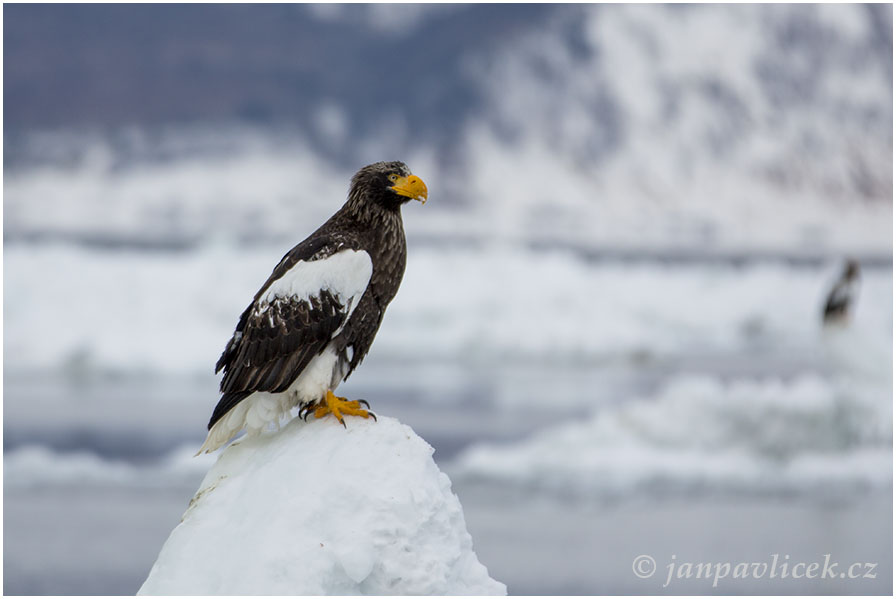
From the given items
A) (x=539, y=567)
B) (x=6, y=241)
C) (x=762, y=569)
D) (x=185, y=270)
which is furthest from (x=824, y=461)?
(x=6, y=241)

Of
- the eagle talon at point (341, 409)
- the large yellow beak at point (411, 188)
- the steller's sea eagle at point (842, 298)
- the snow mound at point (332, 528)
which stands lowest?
the snow mound at point (332, 528)

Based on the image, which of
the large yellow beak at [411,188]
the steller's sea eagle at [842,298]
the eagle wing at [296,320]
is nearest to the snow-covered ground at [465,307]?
the steller's sea eagle at [842,298]

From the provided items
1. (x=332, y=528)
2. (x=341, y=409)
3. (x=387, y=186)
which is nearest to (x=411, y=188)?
(x=387, y=186)

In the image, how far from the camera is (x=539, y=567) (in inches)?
321

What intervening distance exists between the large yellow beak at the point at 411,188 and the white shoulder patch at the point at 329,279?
1.01ft

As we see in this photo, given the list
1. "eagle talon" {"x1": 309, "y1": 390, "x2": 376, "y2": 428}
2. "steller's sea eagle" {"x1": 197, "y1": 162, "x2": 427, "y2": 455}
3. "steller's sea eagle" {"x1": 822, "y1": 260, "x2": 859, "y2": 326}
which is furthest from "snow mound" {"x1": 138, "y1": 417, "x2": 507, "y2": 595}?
"steller's sea eagle" {"x1": 822, "y1": 260, "x2": 859, "y2": 326}

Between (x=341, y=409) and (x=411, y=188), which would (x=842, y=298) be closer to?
(x=411, y=188)

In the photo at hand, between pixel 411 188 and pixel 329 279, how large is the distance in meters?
0.53

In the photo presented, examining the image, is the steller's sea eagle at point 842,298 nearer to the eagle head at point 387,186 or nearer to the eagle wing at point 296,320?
the eagle head at point 387,186

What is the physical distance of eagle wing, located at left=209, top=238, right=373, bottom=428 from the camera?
4434mm

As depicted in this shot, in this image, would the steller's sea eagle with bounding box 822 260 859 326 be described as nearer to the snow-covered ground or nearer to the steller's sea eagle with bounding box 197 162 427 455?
the snow-covered ground

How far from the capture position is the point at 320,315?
14.6ft

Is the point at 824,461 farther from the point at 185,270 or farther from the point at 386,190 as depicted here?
the point at 185,270

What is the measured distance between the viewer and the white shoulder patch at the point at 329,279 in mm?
4434
